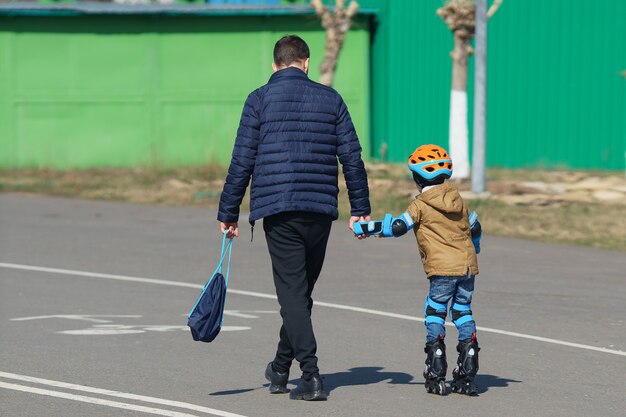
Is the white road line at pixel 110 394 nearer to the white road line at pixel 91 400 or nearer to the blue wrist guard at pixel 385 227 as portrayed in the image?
the white road line at pixel 91 400

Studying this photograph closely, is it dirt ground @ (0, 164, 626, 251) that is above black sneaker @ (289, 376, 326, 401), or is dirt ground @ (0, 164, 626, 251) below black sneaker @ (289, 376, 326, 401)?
above

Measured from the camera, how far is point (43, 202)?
1986cm

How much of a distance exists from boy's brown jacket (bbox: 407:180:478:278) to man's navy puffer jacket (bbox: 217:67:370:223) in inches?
19.3

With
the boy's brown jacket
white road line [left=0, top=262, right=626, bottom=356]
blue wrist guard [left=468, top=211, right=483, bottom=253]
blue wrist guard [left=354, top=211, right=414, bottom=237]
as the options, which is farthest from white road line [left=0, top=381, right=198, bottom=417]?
white road line [left=0, top=262, right=626, bottom=356]

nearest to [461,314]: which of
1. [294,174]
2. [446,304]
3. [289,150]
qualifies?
[446,304]

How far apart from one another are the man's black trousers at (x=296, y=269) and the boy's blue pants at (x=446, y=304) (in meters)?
0.72

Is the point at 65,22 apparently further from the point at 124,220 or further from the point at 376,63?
the point at 124,220

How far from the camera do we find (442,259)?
7.63 metres

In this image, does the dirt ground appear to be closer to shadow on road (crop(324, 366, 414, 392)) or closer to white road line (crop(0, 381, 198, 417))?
shadow on road (crop(324, 366, 414, 392))

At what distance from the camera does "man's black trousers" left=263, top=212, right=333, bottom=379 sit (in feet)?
24.2

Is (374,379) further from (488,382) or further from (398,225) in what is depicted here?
(398,225)

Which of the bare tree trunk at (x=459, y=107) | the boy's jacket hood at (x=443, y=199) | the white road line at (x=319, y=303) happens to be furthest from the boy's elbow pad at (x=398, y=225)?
the bare tree trunk at (x=459, y=107)

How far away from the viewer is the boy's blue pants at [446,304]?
766 centimetres

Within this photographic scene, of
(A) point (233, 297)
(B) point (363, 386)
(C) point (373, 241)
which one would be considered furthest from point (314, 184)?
(C) point (373, 241)
